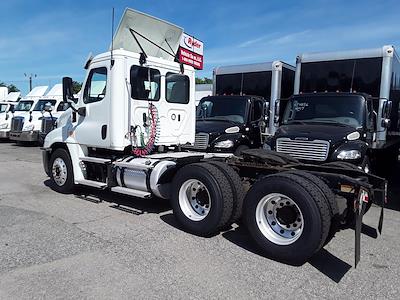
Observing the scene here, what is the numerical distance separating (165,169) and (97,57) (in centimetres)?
263

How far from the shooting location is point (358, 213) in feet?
14.4

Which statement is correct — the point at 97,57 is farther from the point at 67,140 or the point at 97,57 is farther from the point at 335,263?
the point at 335,263

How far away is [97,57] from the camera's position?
737cm

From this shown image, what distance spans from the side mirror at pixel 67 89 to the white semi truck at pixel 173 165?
19 millimetres

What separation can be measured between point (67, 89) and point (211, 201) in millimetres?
3923

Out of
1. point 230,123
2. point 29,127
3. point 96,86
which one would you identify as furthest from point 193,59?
point 96,86

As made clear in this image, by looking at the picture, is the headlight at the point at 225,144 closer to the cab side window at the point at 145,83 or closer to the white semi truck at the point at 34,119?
the cab side window at the point at 145,83

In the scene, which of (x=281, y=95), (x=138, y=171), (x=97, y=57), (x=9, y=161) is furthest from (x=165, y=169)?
(x=9, y=161)

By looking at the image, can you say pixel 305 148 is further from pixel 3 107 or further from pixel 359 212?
pixel 3 107

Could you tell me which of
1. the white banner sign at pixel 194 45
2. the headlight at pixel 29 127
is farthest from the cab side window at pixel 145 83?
the white banner sign at pixel 194 45

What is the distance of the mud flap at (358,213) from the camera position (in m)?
4.22

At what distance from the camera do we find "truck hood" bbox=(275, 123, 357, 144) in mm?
7336

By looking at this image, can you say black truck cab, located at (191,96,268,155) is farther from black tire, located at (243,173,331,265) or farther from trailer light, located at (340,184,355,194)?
trailer light, located at (340,184,355,194)

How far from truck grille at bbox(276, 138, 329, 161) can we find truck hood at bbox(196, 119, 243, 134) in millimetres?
2479
